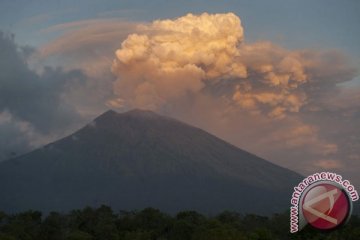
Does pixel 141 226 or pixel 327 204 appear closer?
pixel 327 204

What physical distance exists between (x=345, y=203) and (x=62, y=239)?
36.7m

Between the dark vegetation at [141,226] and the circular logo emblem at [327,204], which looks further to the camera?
the dark vegetation at [141,226]

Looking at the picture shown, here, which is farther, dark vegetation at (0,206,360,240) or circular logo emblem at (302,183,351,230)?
dark vegetation at (0,206,360,240)

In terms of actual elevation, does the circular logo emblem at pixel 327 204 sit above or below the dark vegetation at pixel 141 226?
below

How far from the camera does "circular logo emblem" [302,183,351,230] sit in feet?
77.7

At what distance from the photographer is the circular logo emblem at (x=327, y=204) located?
77.7 ft

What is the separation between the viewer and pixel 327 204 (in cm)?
2370

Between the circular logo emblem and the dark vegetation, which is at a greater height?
the dark vegetation

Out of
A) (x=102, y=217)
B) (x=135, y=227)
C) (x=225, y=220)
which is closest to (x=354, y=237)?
(x=225, y=220)

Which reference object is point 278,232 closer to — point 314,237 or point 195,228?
point 195,228

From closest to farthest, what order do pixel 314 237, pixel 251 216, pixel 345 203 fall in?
pixel 345 203
pixel 314 237
pixel 251 216

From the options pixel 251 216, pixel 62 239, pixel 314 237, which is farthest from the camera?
pixel 251 216

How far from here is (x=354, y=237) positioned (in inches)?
1852

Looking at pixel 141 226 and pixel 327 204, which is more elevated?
pixel 141 226
